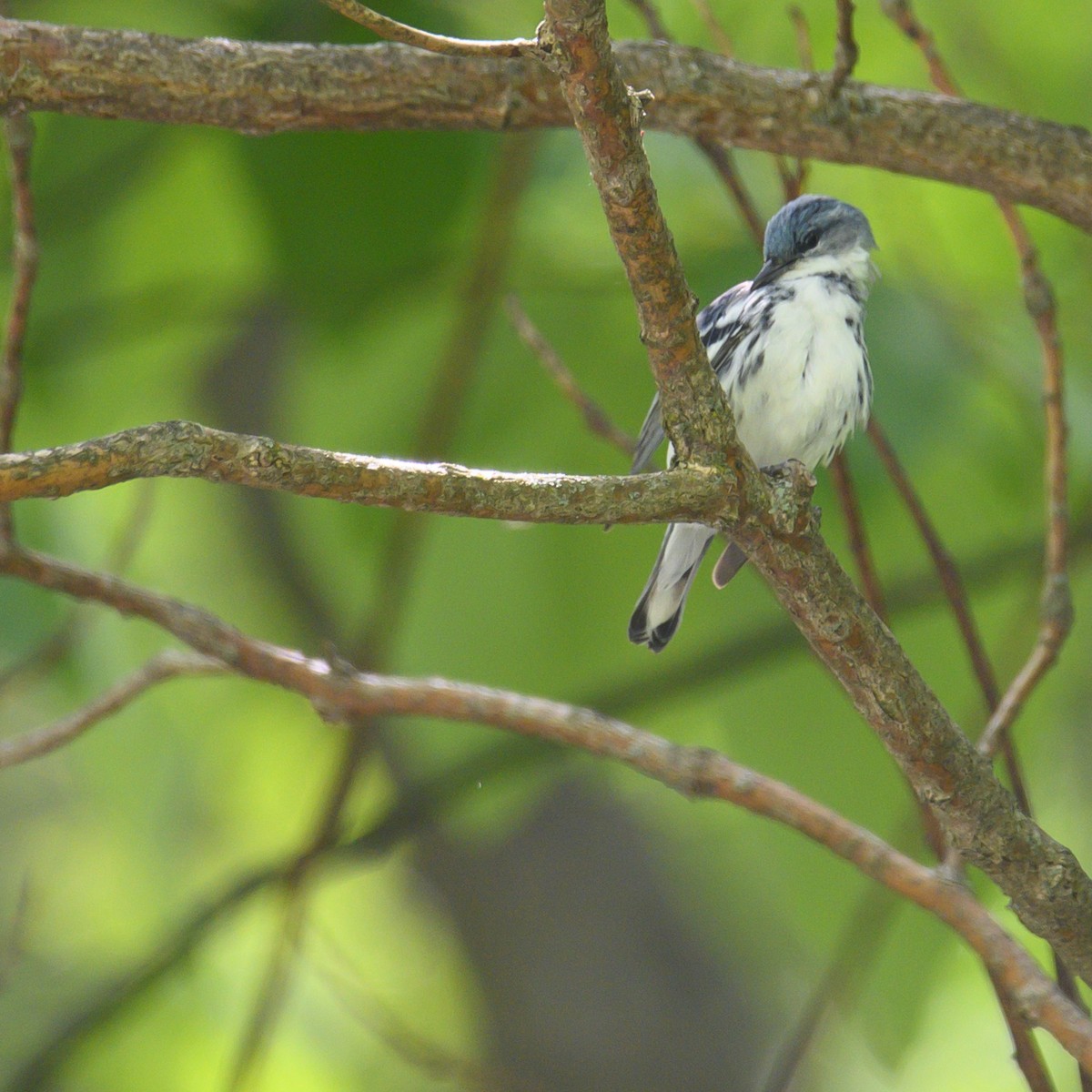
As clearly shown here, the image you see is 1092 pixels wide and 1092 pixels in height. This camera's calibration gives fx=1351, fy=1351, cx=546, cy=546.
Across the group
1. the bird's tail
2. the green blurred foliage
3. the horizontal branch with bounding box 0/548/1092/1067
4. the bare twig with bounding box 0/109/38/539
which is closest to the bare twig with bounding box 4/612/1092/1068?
the horizontal branch with bounding box 0/548/1092/1067

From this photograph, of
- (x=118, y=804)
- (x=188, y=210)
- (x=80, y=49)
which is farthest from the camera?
(x=118, y=804)

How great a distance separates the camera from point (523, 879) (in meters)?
3.07

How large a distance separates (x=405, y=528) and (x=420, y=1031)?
5.70 ft

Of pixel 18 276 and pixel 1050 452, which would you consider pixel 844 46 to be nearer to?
pixel 1050 452

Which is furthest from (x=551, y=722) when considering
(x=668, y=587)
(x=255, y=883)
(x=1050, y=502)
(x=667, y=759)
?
(x=255, y=883)

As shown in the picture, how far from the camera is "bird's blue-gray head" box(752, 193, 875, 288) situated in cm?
190

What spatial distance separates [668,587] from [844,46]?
0.83 m

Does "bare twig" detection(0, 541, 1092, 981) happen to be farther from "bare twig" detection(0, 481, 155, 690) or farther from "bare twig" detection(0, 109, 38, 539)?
"bare twig" detection(0, 481, 155, 690)

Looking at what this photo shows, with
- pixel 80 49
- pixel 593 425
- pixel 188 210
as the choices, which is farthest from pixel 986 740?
pixel 188 210

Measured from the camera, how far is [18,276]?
1.56m

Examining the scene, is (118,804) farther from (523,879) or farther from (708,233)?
(708,233)

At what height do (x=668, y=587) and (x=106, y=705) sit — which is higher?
(x=668, y=587)

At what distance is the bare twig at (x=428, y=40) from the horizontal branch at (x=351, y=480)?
29 centimetres

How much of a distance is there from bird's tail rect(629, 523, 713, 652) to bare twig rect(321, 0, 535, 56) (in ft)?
3.73
